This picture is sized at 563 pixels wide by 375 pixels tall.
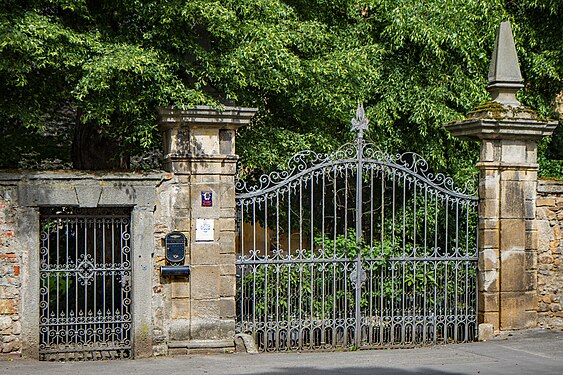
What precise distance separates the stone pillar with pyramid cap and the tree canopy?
2451 mm

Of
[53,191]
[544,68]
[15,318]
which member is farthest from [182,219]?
[544,68]

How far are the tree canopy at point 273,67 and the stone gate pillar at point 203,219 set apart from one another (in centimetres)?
39

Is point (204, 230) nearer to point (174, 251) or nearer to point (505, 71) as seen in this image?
point (174, 251)

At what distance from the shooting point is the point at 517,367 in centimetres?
941

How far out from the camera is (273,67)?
1145cm

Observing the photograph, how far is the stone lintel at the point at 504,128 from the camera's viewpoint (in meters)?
11.0

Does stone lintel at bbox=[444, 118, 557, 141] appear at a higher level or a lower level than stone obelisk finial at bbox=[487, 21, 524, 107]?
lower

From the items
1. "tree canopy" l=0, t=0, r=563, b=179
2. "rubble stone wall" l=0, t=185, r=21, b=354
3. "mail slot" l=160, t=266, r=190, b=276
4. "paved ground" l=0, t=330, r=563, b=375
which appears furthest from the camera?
"tree canopy" l=0, t=0, r=563, b=179

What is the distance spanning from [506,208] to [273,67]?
353cm

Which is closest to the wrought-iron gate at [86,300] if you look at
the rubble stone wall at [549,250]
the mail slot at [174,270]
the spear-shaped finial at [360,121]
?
the mail slot at [174,270]

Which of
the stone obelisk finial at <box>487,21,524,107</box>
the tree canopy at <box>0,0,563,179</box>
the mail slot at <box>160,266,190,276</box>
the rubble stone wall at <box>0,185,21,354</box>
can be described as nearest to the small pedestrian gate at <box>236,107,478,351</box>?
the mail slot at <box>160,266,190,276</box>

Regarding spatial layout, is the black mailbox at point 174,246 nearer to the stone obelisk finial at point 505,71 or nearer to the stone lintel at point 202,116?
the stone lintel at point 202,116

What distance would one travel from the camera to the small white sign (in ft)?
33.4

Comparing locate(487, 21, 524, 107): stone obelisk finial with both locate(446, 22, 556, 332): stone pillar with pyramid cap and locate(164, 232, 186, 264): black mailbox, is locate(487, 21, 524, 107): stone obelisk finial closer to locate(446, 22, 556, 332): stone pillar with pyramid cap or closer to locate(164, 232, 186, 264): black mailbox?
locate(446, 22, 556, 332): stone pillar with pyramid cap
